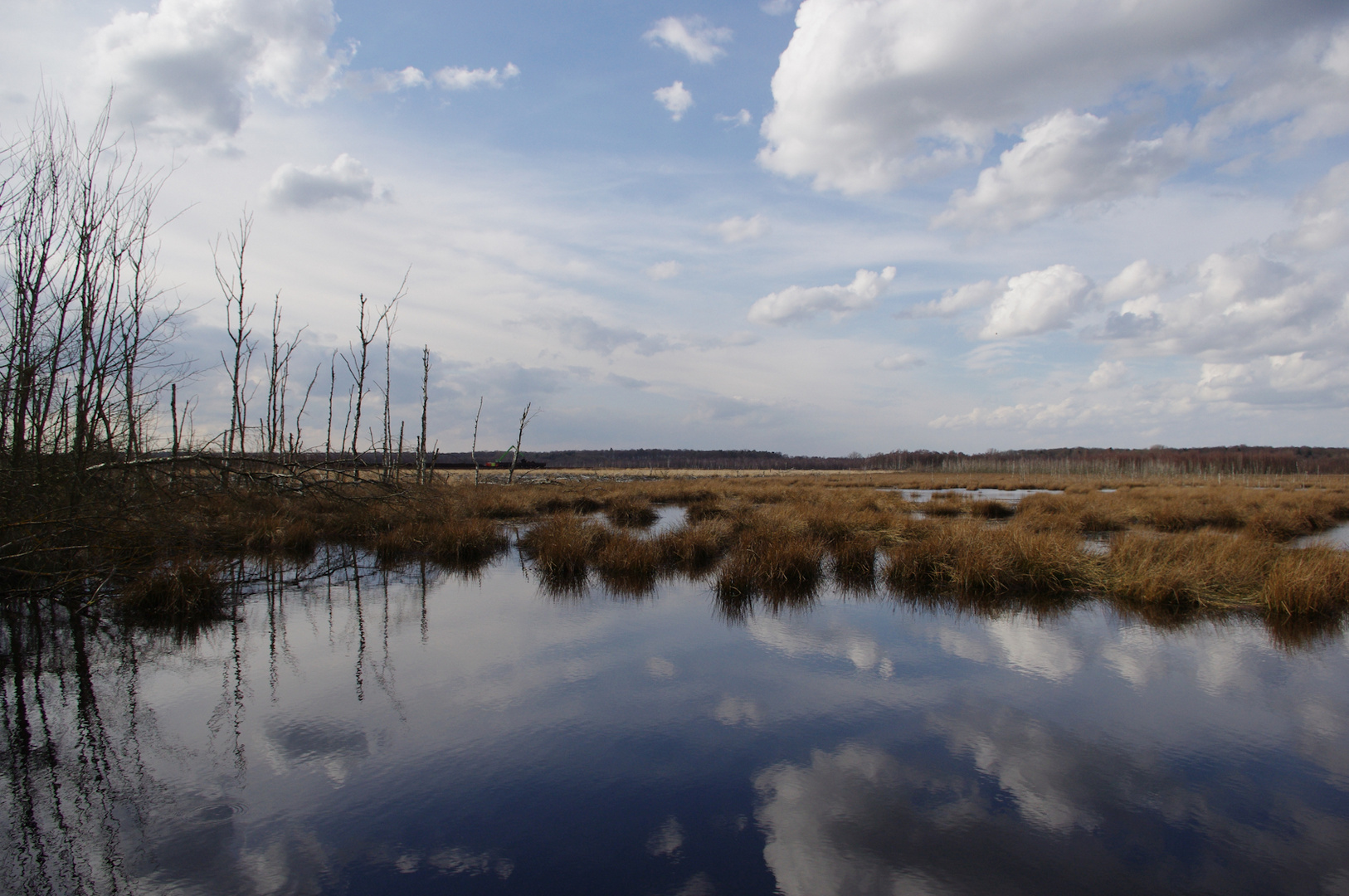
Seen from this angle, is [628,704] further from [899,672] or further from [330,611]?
[330,611]

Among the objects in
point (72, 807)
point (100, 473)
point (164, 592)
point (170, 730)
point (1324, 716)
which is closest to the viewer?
point (72, 807)

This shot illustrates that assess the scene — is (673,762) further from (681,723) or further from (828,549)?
(828,549)

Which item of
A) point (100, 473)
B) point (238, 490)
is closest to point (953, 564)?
point (100, 473)

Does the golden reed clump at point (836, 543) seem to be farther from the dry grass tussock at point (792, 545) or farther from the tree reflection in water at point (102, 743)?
the tree reflection in water at point (102, 743)

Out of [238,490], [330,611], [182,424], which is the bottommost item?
[330,611]

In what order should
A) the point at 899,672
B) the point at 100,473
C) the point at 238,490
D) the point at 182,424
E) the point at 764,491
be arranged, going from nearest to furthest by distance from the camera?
the point at 899,672 < the point at 100,473 < the point at 238,490 < the point at 182,424 < the point at 764,491

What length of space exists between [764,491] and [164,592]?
2233cm

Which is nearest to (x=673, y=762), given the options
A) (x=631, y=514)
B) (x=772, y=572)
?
(x=772, y=572)

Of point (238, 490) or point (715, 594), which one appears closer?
point (715, 594)

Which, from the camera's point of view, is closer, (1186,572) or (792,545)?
(1186,572)

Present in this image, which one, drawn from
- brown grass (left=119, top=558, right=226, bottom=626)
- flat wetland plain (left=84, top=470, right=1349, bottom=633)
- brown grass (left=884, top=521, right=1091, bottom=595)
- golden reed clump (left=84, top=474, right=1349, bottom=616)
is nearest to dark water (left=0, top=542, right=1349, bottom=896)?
brown grass (left=119, top=558, right=226, bottom=626)

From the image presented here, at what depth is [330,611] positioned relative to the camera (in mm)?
8125

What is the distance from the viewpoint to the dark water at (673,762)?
10.1 feet

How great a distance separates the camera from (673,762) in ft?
13.6
